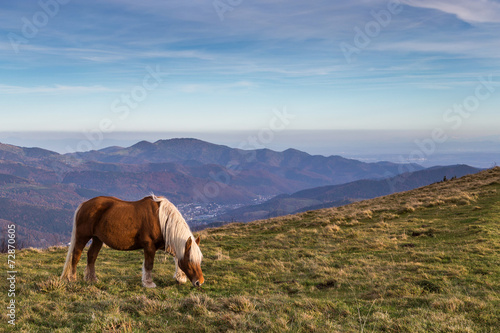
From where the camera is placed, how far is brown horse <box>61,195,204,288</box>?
9.34 m

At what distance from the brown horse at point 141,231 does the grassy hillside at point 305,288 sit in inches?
32.6

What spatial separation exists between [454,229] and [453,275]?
734 cm

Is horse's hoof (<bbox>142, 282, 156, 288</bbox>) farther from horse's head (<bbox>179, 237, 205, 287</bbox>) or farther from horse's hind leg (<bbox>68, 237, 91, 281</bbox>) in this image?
horse's hind leg (<bbox>68, 237, 91, 281</bbox>)

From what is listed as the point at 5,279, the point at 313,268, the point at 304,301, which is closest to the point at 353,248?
the point at 313,268

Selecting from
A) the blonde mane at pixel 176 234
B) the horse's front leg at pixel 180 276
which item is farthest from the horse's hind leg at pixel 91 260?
the horse's front leg at pixel 180 276

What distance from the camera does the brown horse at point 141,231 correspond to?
9.34 metres

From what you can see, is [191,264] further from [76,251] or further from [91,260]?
[76,251]

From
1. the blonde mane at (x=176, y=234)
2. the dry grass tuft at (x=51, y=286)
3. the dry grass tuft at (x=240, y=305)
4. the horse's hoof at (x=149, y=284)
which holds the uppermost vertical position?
the blonde mane at (x=176, y=234)

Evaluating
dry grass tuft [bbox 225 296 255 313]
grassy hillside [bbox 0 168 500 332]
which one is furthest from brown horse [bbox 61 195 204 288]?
dry grass tuft [bbox 225 296 255 313]

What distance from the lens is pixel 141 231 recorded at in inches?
372

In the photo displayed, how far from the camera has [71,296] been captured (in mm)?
8289

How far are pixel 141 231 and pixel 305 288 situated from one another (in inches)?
204

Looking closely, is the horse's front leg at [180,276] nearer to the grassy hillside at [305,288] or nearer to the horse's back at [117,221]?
the grassy hillside at [305,288]

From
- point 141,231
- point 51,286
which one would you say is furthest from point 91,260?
point 141,231
